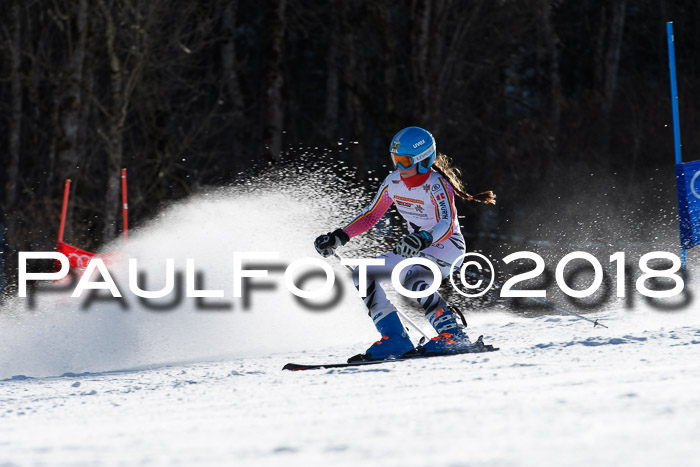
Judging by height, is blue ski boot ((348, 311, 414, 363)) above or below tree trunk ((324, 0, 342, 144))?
below

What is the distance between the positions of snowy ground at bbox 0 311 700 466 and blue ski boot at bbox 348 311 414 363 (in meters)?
0.35

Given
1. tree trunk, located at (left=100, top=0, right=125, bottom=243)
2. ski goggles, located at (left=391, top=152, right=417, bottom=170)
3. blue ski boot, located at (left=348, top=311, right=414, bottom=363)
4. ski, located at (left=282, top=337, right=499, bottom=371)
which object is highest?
tree trunk, located at (left=100, top=0, right=125, bottom=243)

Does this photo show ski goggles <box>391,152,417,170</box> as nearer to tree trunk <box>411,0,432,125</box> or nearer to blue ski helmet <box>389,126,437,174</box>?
blue ski helmet <box>389,126,437,174</box>

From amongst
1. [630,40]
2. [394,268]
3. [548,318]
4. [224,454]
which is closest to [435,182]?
[394,268]

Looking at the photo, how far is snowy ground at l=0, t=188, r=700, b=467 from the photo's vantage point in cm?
272

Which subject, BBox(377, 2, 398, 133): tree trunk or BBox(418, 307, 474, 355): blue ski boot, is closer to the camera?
BBox(418, 307, 474, 355): blue ski boot

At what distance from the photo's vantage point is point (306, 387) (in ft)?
15.2

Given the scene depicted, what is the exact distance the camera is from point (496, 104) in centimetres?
2198

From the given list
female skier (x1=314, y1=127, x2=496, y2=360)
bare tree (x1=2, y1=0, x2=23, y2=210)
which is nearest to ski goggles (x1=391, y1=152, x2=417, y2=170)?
female skier (x1=314, y1=127, x2=496, y2=360)

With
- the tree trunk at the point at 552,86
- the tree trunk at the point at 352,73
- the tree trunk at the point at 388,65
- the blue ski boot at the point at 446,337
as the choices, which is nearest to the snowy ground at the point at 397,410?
the blue ski boot at the point at 446,337

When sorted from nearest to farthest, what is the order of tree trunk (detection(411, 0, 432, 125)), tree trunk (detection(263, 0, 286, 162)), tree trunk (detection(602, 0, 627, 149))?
tree trunk (detection(411, 0, 432, 125)) → tree trunk (detection(263, 0, 286, 162)) → tree trunk (detection(602, 0, 627, 149))

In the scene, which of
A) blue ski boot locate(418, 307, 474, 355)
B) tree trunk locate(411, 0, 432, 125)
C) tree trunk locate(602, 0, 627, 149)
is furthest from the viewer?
tree trunk locate(602, 0, 627, 149)

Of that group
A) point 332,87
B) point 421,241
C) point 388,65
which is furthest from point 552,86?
point 421,241

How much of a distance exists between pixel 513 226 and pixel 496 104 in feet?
19.3
